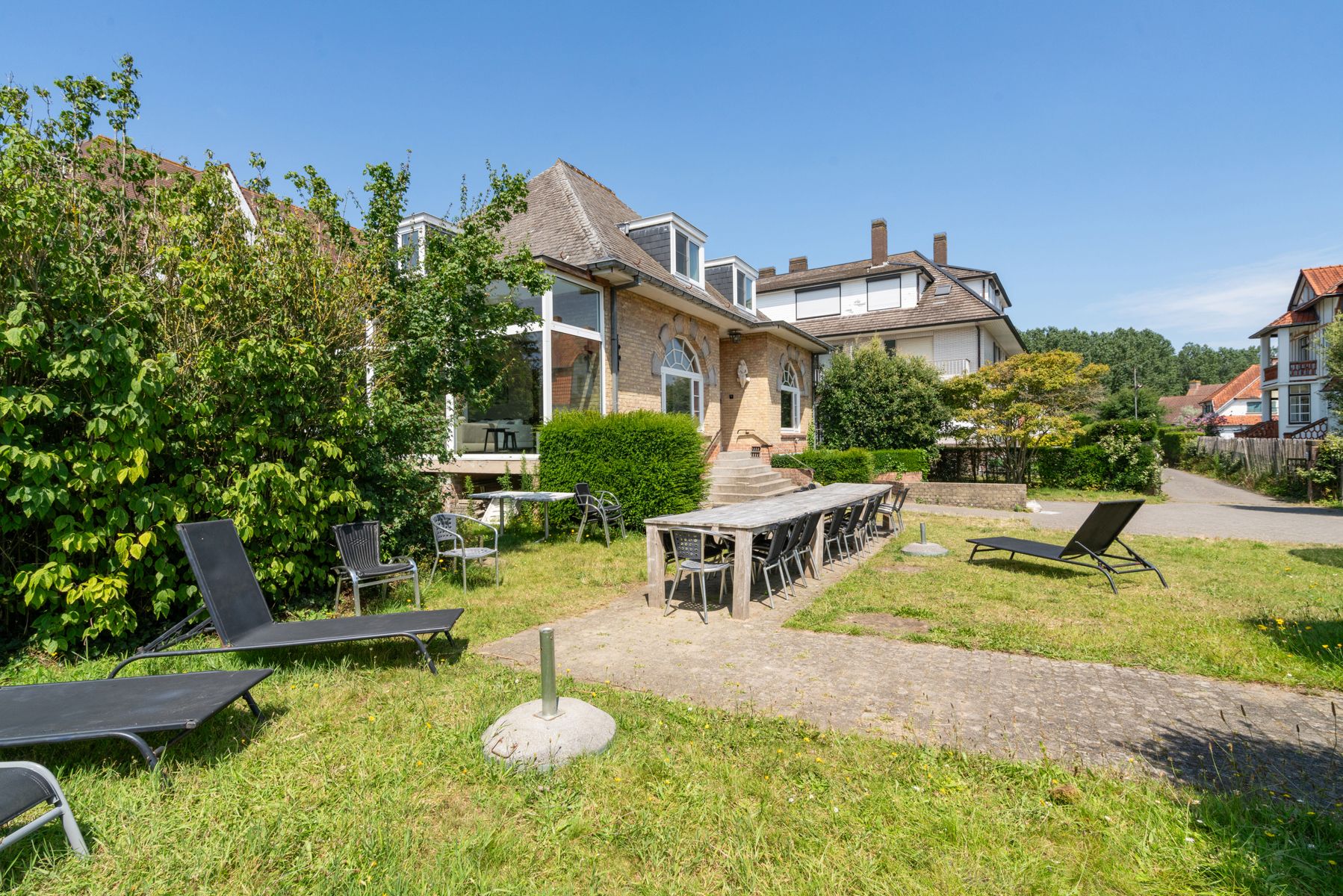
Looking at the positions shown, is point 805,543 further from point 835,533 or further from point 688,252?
point 688,252

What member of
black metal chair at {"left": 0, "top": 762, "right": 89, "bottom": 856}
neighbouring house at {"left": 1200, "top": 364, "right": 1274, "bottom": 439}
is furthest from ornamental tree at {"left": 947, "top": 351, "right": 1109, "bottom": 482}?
neighbouring house at {"left": 1200, "top": 364, "right": 1274, "bottom": 439}

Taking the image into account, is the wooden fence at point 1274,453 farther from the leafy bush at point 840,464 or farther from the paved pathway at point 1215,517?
the leafy bush at point 840,464

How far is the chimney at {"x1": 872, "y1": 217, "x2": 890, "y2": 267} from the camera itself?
102 ft

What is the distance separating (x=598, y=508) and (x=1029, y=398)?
45.6 feet

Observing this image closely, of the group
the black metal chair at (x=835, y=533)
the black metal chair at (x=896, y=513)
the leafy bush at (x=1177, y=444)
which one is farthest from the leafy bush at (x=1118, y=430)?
the leafy bush at (x=1177, y=444)

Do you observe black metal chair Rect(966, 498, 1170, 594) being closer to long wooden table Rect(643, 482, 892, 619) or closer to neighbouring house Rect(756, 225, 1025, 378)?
long wooden table Rect(643, 482, 892, 619)

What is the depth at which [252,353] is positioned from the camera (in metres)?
5.08

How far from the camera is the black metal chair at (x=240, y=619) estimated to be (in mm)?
4168

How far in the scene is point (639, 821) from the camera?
274cm

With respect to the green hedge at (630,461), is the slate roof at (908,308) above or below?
above

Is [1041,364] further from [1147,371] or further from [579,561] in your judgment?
[1147,371]

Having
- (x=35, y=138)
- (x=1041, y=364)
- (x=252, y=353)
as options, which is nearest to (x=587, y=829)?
(x=252, y=353)

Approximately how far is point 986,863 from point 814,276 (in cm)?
3196

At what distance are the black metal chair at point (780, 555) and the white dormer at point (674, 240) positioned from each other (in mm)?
11553
